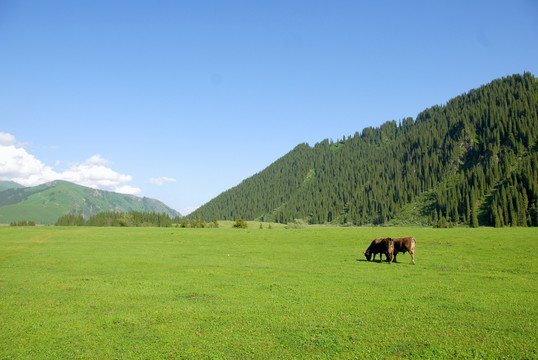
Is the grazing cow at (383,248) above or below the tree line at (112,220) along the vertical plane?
below

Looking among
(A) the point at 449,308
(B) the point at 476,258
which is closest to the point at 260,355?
(A) the point at 449,308

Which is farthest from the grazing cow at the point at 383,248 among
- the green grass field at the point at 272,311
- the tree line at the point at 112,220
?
the tree line at the point at 112,220

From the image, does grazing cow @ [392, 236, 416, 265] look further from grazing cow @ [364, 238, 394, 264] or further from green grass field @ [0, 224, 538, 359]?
green grass field @ [0, 224, 538, 359]

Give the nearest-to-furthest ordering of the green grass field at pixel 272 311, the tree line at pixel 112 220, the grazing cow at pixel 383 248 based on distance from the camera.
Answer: the green grass field at pixel 272 311, the grazing cow at pixel 383 248, the tree line at pixel 112 220

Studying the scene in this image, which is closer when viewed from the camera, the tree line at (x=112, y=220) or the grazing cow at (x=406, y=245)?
the grazing cow at (x=406, y=245)

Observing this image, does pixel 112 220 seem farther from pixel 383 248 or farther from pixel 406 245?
pixel 406 245

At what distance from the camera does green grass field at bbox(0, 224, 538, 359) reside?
948 centimetres

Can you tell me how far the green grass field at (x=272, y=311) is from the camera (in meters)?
9.48

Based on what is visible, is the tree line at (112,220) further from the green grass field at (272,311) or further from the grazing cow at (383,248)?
the green grass field at (272,311)

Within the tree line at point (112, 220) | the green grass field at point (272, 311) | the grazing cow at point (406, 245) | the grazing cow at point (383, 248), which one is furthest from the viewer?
the tree line at point (112, 220)

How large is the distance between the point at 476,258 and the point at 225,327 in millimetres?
25372

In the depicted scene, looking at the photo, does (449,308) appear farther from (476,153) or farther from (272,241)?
(476,153)

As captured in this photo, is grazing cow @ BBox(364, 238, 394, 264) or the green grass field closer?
the green grass field

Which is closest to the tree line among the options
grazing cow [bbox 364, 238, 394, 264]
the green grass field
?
grazing cow [bbox 364, 238, 394, 264]
